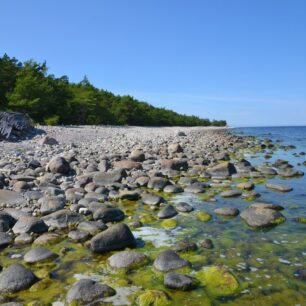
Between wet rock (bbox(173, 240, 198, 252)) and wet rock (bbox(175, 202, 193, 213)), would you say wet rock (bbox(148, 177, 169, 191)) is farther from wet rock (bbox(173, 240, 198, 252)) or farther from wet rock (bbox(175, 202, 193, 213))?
wet rock (bbox(173, 240, 198, 252))

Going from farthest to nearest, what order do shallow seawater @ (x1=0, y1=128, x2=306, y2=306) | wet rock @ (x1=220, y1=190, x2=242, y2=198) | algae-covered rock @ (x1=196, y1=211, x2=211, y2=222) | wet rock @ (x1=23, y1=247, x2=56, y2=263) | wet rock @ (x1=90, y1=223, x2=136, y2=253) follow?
wet rock @ (x1=220, y1=190, x2=242, y2=198)
algae-covered rock @ (x1=196, y1=211, x2=211, y2=222)
wet rock @ (x1=90, y1=223, x2=136, y2=253)
wet rock @ (x1=23, y1=247, x2=56, y2=263)
shallow seawater @ (x1=0, y1=128, x2=306, y2=306)

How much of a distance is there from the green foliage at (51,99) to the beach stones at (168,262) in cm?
3182

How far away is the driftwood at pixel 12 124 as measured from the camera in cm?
2222

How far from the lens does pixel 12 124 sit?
2342 centimetres

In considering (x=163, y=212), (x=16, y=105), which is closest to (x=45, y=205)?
(x=163, y=212)

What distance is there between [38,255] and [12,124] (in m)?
19.0

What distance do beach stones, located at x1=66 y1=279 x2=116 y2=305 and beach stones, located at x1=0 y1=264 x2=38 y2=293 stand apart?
71 cm

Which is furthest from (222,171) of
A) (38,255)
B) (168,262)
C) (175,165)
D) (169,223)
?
(38,255)

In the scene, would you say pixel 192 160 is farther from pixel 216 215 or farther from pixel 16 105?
pixel 16 105

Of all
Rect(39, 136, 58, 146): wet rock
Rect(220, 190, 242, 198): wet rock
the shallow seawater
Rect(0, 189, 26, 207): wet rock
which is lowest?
the shallow seawater

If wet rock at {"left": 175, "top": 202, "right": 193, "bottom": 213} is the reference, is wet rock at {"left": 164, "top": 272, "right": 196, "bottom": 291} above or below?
below

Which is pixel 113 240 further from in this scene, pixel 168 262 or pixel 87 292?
pixel 87 292

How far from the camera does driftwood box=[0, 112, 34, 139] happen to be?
875 inches

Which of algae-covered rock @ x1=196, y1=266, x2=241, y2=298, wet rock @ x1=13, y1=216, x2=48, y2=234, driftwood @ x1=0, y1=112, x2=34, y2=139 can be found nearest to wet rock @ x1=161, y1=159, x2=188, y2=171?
wet rock @ x1=13, y1=216, x2=48, y2=234
